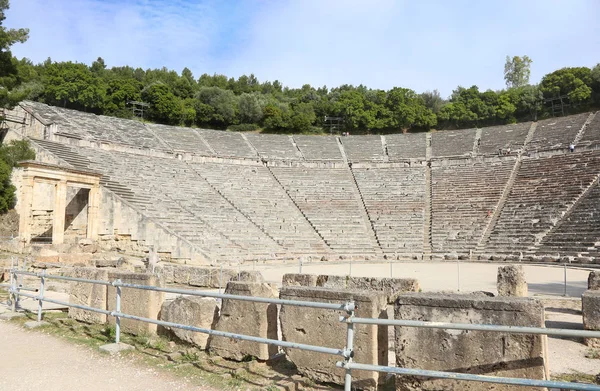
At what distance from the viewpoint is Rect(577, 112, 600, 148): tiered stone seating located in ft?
96.7

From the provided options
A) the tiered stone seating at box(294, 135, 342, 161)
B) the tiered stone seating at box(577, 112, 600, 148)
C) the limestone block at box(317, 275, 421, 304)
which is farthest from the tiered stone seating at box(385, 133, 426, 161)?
the limestone block at box(317, 275, 421, 304)

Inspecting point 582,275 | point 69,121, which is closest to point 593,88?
point 582,275

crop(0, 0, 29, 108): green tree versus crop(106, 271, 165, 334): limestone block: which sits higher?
crop(0, 0, 29, 108): green tree

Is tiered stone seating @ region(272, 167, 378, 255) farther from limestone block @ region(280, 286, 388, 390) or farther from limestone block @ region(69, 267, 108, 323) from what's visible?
limestone block @ region(280, 286, 388, 390)

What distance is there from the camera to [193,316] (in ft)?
18.5

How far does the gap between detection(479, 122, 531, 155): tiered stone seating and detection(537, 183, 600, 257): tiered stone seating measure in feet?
34.0

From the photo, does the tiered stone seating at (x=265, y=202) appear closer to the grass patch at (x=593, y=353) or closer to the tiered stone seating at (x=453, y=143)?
the tiered stone seating at (x=453, y=143)

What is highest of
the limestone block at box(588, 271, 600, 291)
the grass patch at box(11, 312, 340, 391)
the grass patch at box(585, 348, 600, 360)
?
the limestone block at box(588, 271, 600, 291)

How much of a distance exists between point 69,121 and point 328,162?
2082cm

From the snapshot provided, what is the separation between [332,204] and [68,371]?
2571 cm

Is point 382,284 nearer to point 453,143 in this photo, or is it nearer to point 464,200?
point 464,200

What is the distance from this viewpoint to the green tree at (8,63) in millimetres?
20000

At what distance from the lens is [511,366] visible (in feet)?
11.3

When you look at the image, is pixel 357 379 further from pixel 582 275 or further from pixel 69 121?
pixel 69 121
